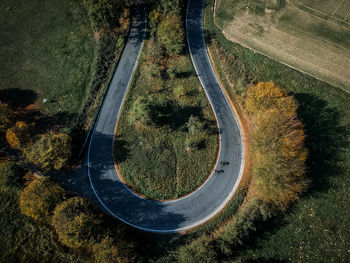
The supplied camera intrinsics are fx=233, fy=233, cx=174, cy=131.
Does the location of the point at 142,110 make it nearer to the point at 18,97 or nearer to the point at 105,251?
the point at 105,251

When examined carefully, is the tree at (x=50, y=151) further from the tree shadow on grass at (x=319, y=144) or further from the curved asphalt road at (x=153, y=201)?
the tree shadow on grass at (x=319, y=144)

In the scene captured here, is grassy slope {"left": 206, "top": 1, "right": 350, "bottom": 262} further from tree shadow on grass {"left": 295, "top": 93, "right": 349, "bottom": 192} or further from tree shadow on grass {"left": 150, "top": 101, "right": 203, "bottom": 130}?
tree shadow on grass {"left": 150, "top": 101, "right": 203, "bottom": 130}

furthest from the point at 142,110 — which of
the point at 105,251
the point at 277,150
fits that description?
the point at 277,150

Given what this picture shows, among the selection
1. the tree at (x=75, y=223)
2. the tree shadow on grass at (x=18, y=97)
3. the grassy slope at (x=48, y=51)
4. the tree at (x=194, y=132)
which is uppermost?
the grassy slope at (x=48, y=51)

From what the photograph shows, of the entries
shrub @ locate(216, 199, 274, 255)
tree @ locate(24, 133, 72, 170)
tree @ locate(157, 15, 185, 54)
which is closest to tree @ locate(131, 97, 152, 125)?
tree @ locate(24, 133, 72, 170)

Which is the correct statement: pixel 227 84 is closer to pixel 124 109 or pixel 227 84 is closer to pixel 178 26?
pixel 178 26

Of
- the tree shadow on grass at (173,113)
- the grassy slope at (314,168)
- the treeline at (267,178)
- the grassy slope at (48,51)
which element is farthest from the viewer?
the grassy slope at (48,51)

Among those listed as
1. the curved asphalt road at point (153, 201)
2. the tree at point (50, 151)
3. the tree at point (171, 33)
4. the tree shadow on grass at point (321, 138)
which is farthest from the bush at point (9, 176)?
the tree shadow on grass at point (321, 138)

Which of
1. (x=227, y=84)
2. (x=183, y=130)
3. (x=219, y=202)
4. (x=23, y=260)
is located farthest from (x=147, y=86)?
(x=23, y=260)
